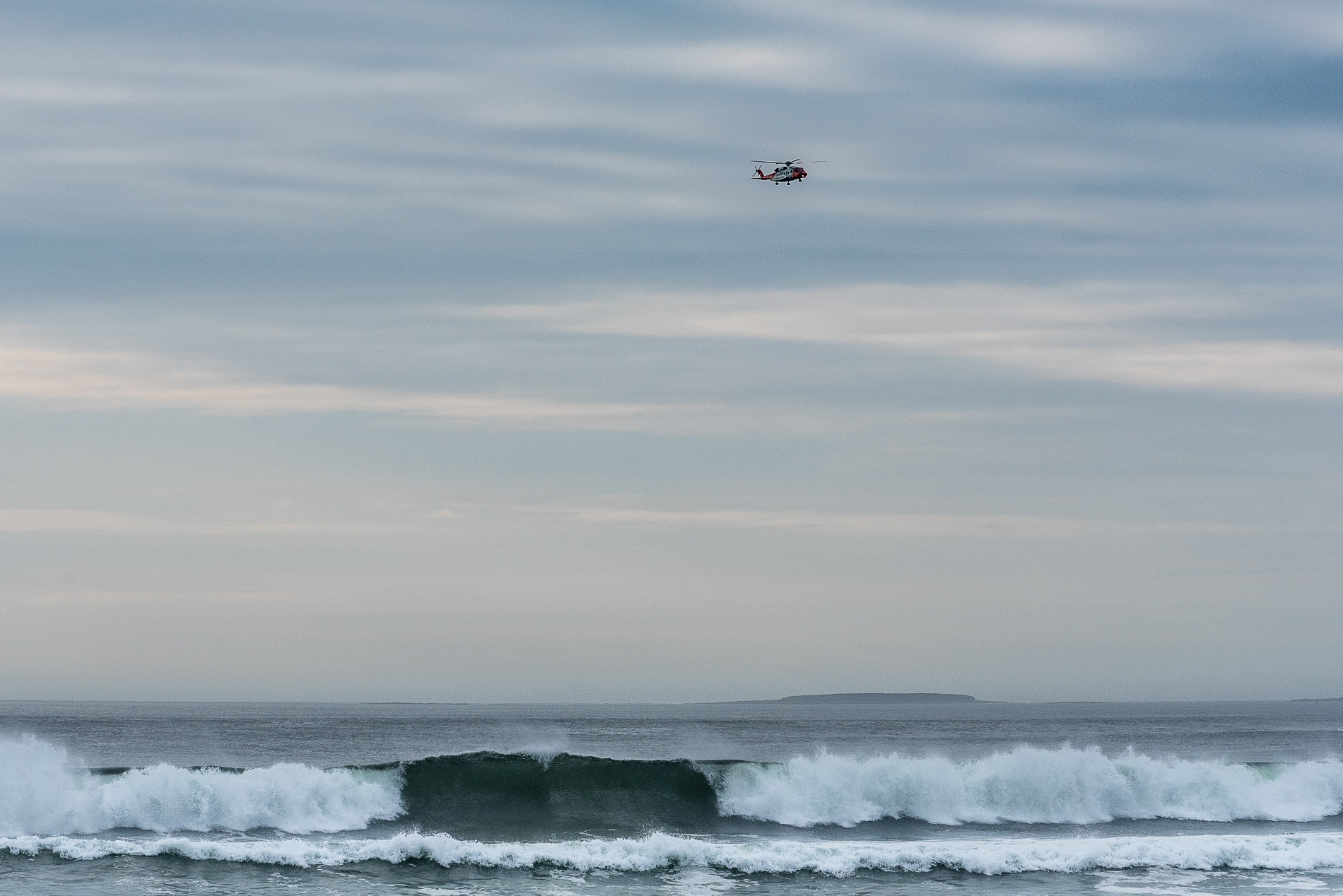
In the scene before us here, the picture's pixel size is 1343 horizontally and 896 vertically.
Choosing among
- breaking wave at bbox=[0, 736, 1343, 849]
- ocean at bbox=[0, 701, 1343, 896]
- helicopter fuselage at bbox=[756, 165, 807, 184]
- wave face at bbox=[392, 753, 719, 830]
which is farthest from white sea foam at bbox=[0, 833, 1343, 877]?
helicopter fuselage at bbox=[756, 165, 807, 184]

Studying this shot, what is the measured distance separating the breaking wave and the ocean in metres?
0.05

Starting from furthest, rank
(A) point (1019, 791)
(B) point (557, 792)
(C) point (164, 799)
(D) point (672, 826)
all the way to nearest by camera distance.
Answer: (B) point (557, 792)
(A) point (1019, 791)
(D) point (672, 826)
(C) point (164, 799)

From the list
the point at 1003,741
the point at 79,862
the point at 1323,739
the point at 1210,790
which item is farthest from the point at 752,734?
the point at 79,862

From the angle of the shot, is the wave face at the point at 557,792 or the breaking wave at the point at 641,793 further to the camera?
the wave face at the point at 557,792

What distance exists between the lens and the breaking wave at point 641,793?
79.9 ft

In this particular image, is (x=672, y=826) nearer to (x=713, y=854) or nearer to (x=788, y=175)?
(x=713, y=854)

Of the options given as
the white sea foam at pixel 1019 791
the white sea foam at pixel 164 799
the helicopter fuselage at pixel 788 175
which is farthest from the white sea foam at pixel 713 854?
the helicopter fuselage at pixel 788 175

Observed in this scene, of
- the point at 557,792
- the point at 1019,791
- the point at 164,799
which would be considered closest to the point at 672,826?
the point at 557,792

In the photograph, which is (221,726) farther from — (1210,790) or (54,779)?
(1210,790)

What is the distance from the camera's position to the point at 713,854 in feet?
70.4

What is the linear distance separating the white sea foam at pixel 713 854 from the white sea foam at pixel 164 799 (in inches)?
68.7

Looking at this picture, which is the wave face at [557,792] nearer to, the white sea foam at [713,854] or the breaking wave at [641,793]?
the breaking wave at [641,793]

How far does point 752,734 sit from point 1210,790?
42.8 m

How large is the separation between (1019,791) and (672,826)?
8206 mm
